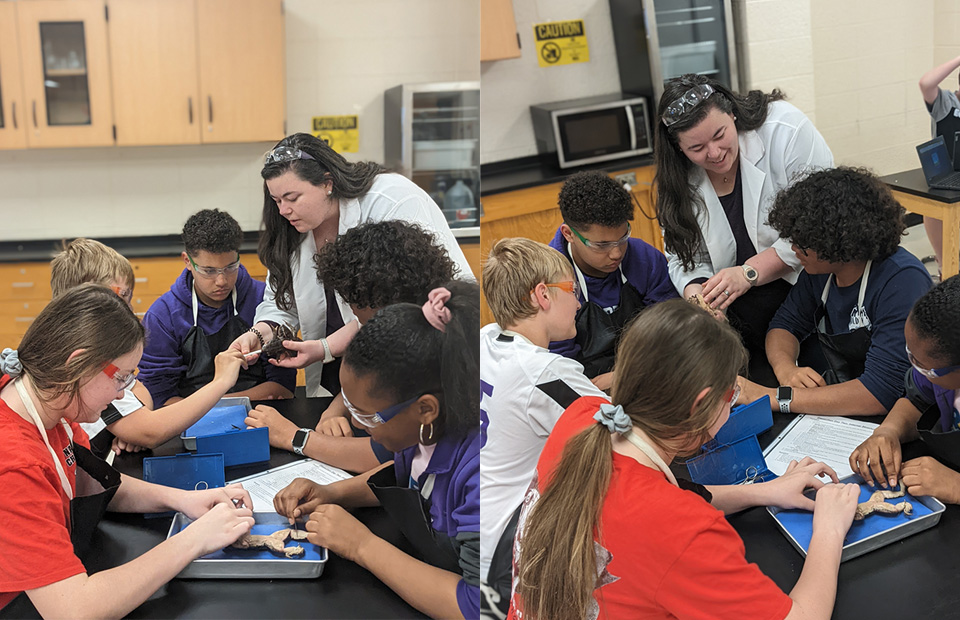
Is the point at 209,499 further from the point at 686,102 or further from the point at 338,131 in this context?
the point at 686,102

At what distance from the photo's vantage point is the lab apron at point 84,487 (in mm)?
1411

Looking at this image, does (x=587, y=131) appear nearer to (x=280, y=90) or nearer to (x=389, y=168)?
(x=389, y=168)

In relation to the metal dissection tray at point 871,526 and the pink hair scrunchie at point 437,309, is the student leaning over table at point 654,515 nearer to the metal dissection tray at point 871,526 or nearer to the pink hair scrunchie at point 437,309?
the metal dissection tray at point 871,526

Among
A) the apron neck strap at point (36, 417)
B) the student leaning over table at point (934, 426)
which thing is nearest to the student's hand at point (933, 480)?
the student leaning over table at point (934, 426)

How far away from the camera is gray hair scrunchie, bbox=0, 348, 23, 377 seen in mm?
1403

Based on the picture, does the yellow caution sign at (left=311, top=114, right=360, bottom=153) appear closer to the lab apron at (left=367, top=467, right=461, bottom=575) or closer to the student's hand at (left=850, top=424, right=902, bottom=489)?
the lab apron at (left=367, top=467, right=461, bottom=575)

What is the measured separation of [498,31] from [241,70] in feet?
1.79

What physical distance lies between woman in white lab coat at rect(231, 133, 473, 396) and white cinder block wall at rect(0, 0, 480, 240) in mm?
35

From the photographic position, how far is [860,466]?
1.55 metres

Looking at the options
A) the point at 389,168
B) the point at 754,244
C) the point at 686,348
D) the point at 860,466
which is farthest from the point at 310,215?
the point at 860,466

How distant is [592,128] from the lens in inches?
66.6

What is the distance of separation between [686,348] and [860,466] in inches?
22.4

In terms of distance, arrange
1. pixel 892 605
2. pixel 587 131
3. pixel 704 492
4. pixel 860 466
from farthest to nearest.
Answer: pixel 587 131 < pixel 860 466 < pixel 704 492 < pixel 892 605

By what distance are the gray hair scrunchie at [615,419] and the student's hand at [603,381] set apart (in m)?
0.42
